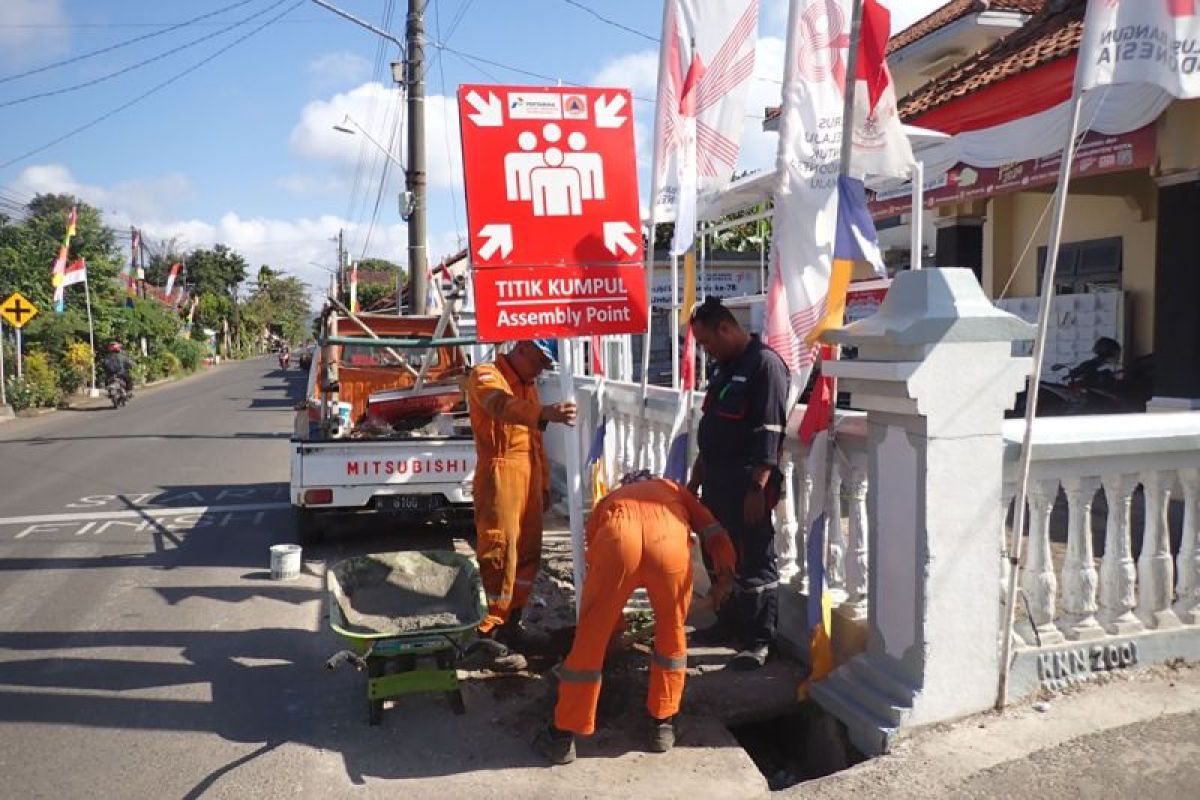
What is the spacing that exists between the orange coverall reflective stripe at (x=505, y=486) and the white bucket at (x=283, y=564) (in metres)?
2.50

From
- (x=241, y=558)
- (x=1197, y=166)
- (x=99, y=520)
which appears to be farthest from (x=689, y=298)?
(x=99, y=520)

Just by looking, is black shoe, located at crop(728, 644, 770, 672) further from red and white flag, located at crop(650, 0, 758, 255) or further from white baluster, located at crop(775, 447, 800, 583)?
red and white flag, located at crop(650, 0, 758, 255)

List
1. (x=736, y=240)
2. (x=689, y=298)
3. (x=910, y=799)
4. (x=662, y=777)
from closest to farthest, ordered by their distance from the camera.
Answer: (x=910, y=799), (x=662, y=777), (x=689, y=298), (x=736, y=240)

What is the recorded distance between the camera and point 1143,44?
330cm

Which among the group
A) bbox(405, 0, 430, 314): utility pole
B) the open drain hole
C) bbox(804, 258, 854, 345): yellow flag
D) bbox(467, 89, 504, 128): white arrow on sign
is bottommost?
the open drain hole

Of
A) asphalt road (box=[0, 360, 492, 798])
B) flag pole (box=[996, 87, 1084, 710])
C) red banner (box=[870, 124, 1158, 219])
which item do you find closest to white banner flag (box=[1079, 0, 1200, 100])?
flag pole (box=[996, 87, 1084, 710])

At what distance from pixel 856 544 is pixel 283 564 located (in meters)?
4.34

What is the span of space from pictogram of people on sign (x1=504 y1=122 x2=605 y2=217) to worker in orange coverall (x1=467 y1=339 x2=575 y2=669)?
96 cm

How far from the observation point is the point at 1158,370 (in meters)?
8.77

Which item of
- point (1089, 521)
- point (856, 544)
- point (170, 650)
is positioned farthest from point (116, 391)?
point (1089, 521)

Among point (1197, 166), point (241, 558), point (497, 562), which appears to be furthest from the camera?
point (1197, 166)

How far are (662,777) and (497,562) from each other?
1.55 metres

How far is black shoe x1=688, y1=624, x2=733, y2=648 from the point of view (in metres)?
4.68

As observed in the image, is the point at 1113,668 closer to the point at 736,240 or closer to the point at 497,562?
the point at 497,562
